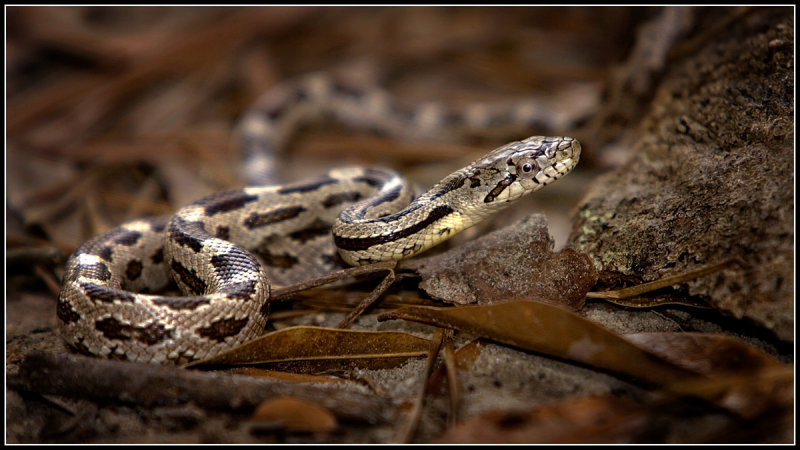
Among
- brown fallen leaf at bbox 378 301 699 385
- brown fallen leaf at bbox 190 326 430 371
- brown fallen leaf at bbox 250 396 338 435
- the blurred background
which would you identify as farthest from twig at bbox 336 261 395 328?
the blurred background

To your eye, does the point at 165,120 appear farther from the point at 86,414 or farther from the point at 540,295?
the point at 540,295

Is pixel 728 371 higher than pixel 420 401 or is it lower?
higher

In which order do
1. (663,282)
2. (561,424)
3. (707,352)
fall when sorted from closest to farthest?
1. (561,424)
2. (707,352)
3. (663,282)

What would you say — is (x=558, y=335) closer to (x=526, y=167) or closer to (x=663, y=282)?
(x=663, y=282)

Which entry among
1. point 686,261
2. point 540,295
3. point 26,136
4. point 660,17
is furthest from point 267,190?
point 660,17

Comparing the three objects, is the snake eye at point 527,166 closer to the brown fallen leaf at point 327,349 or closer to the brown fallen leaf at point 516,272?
the brown fallen leaf at point 516,272

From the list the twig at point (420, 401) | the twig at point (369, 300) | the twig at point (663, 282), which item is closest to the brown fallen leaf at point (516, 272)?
the twig at point (663, 282)

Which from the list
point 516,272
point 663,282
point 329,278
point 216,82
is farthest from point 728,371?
point 216,82
